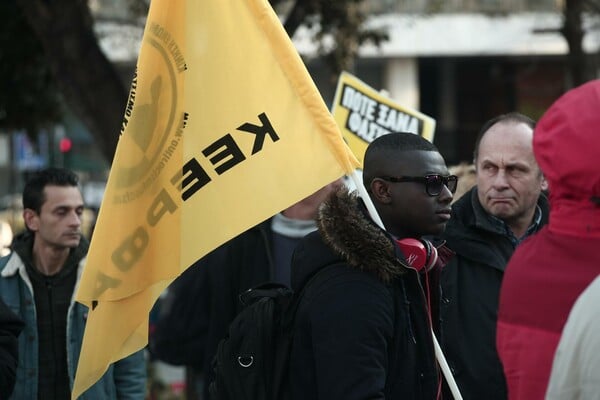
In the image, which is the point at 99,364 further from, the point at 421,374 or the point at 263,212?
the point at 421,374

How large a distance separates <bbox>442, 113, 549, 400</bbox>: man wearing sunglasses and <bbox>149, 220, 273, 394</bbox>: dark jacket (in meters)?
1.06

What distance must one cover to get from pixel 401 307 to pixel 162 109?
118 cm

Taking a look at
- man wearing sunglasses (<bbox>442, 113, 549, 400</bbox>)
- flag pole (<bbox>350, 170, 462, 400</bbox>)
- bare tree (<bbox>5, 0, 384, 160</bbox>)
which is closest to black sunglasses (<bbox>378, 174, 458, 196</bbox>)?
flag pole (<bbox>350, 170, 462, 400</bbox>)

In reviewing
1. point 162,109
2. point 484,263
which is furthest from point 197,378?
point 162,109

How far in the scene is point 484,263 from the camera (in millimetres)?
5055

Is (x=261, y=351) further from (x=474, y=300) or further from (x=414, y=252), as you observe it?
(x=474, y=300)

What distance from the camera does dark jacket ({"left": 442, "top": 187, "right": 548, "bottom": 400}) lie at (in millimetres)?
4805

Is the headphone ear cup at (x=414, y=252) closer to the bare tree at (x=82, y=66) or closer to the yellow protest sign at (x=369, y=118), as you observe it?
the yellow protest sign at (x=369, y=118)

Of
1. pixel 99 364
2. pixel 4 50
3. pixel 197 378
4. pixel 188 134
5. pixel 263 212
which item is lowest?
pixel 197 378

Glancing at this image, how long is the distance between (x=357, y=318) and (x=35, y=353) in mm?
2490

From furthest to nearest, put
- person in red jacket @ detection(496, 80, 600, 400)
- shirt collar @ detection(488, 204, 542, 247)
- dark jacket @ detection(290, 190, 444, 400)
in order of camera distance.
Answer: shirt collar @ detection(488, 204, 542, 247), dark jacket @ detection(290, 190, 444, 400), person in red jacket @ detection(496, 80, 600, 400)

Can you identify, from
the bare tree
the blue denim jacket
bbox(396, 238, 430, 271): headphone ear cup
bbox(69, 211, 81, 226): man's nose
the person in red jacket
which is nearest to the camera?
the person in red jacket

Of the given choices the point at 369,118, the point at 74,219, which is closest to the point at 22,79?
the point at 369,118

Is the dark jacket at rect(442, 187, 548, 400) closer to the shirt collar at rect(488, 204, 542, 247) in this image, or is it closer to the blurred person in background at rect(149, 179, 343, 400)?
the shirt collar at rect(488, 204, 542, 247)
